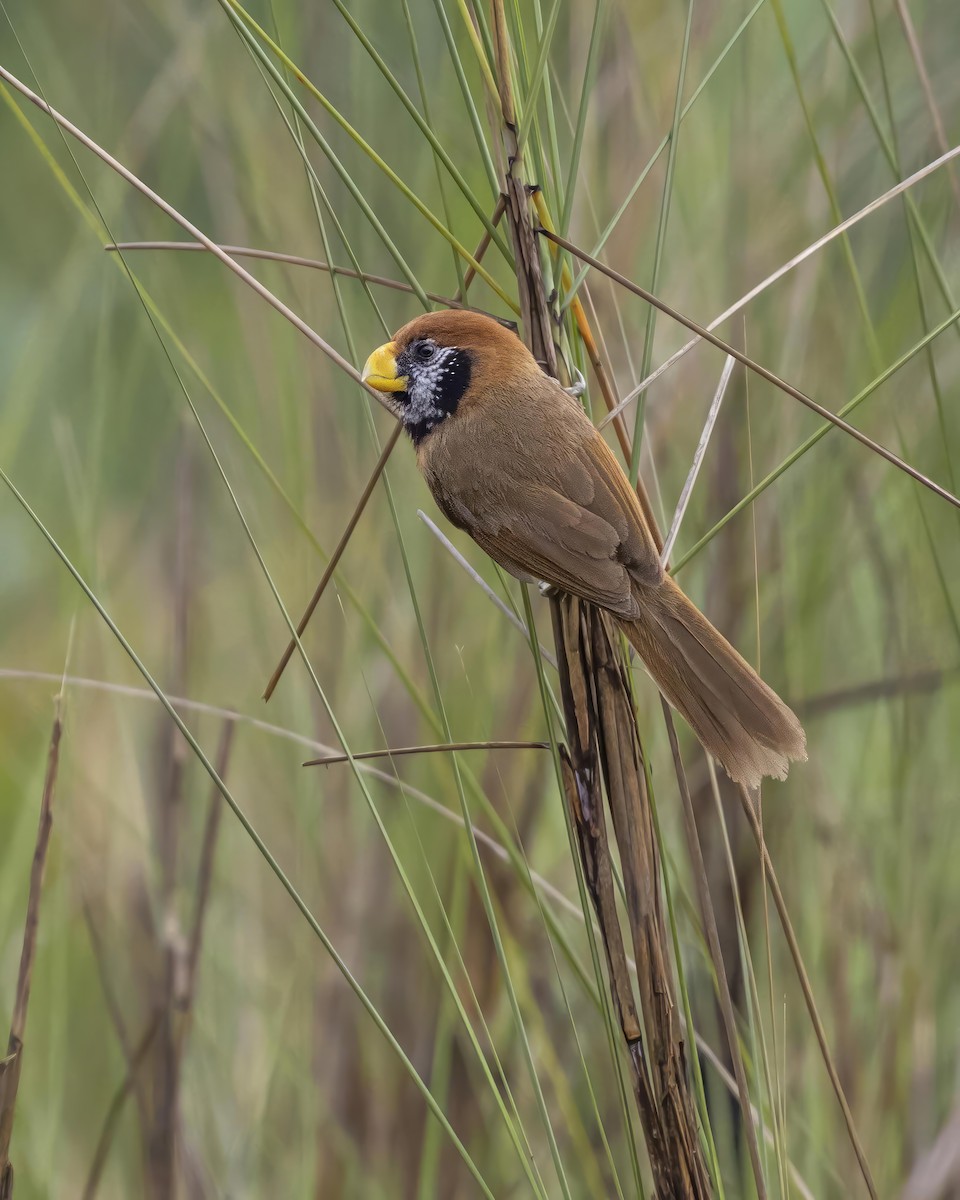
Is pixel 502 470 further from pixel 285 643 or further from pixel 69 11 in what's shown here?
pixel 69 11

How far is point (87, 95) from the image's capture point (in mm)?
A: 2715

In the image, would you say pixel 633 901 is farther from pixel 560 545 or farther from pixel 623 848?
pixel 560 545

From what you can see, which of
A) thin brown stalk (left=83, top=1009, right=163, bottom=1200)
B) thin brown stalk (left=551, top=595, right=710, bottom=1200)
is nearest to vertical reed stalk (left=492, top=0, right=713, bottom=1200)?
thin brown stalk (left=551, top=595, right=710, bottom=1200)

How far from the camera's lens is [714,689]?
1.55 metres

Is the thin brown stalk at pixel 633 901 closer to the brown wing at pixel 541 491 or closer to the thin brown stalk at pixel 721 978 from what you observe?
→ the thin brown stalk at pixel 721 978

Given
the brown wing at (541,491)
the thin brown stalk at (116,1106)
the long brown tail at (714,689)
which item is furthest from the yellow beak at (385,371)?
the thin brown stalk at (116,1106)

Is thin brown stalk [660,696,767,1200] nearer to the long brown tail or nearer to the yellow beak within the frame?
the long brown tail

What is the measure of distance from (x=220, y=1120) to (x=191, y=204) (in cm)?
225

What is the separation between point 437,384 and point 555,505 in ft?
1.08

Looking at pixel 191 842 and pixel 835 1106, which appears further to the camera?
pixel 191 842

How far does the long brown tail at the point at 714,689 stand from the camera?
1.49 m

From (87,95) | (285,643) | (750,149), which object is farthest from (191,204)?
(750,149)

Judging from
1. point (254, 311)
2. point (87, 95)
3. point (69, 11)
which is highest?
point (69, 11)

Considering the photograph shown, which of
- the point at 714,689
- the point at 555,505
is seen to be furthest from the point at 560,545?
the point at 714,689
